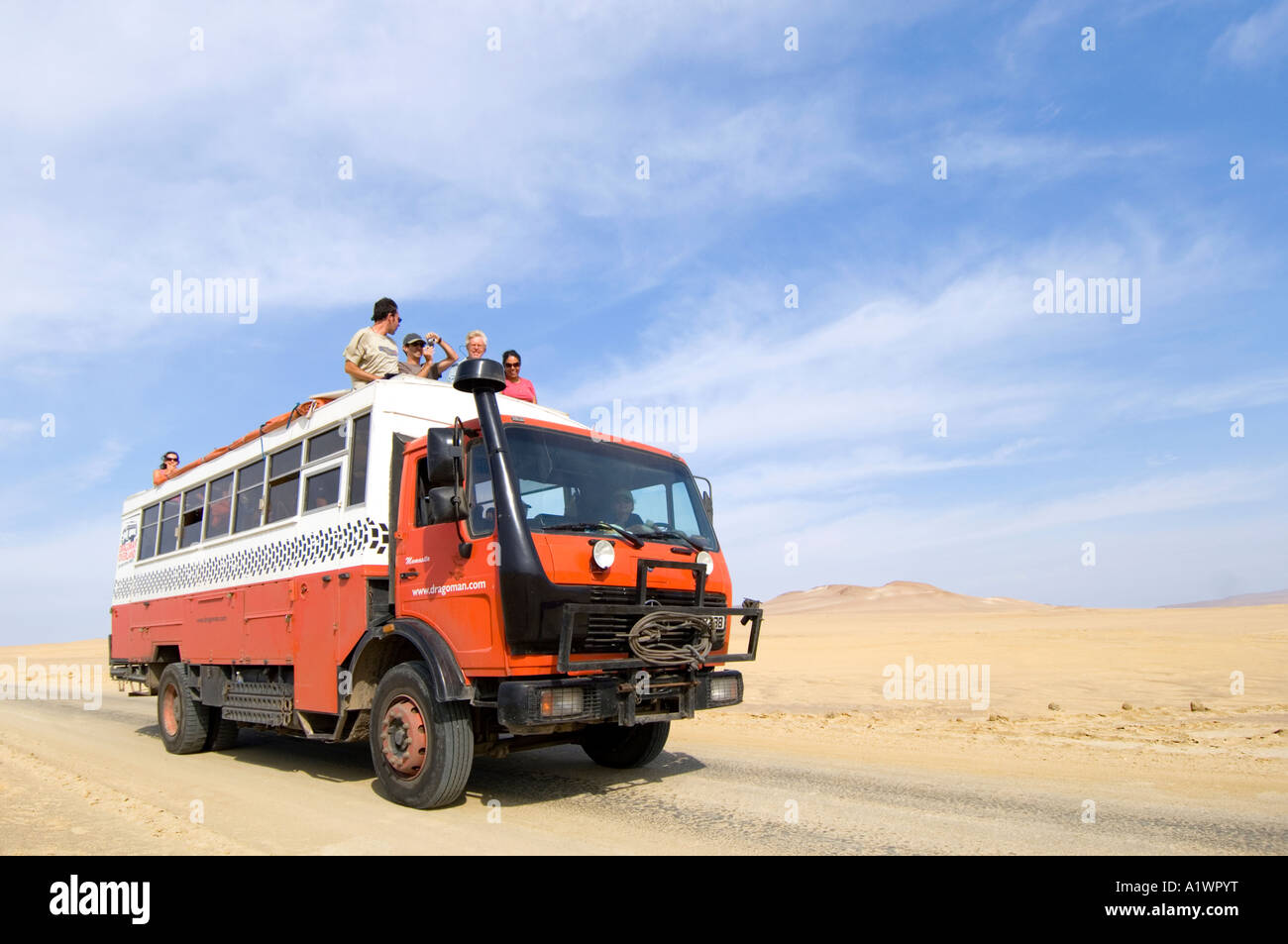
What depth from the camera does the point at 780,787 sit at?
6750 mm

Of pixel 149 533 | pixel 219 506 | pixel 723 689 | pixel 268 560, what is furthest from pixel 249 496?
pixel 723 689

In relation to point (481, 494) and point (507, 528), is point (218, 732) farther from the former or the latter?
point (507, 528)

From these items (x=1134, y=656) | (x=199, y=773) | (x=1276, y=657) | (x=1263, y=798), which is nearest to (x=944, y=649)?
(x=1134, y=656)

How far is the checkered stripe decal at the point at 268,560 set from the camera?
23.0 feet

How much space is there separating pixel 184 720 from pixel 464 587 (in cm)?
615

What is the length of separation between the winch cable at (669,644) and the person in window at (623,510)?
2.71 feet

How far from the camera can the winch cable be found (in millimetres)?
6129

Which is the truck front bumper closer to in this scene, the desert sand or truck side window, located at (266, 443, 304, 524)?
the desert sand

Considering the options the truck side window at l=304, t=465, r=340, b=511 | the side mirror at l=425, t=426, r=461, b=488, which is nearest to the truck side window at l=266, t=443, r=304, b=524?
the truck side window at l=304, t=465, r=340, b=511

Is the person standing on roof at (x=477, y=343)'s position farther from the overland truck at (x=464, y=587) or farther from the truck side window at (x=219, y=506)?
the truck side window at (x=219, y=506)

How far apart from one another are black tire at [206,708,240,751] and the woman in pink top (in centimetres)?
558

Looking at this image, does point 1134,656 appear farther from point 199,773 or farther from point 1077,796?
point 199,773

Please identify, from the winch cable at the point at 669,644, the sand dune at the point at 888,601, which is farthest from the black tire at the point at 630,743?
the sand dune at the point at 888,601
